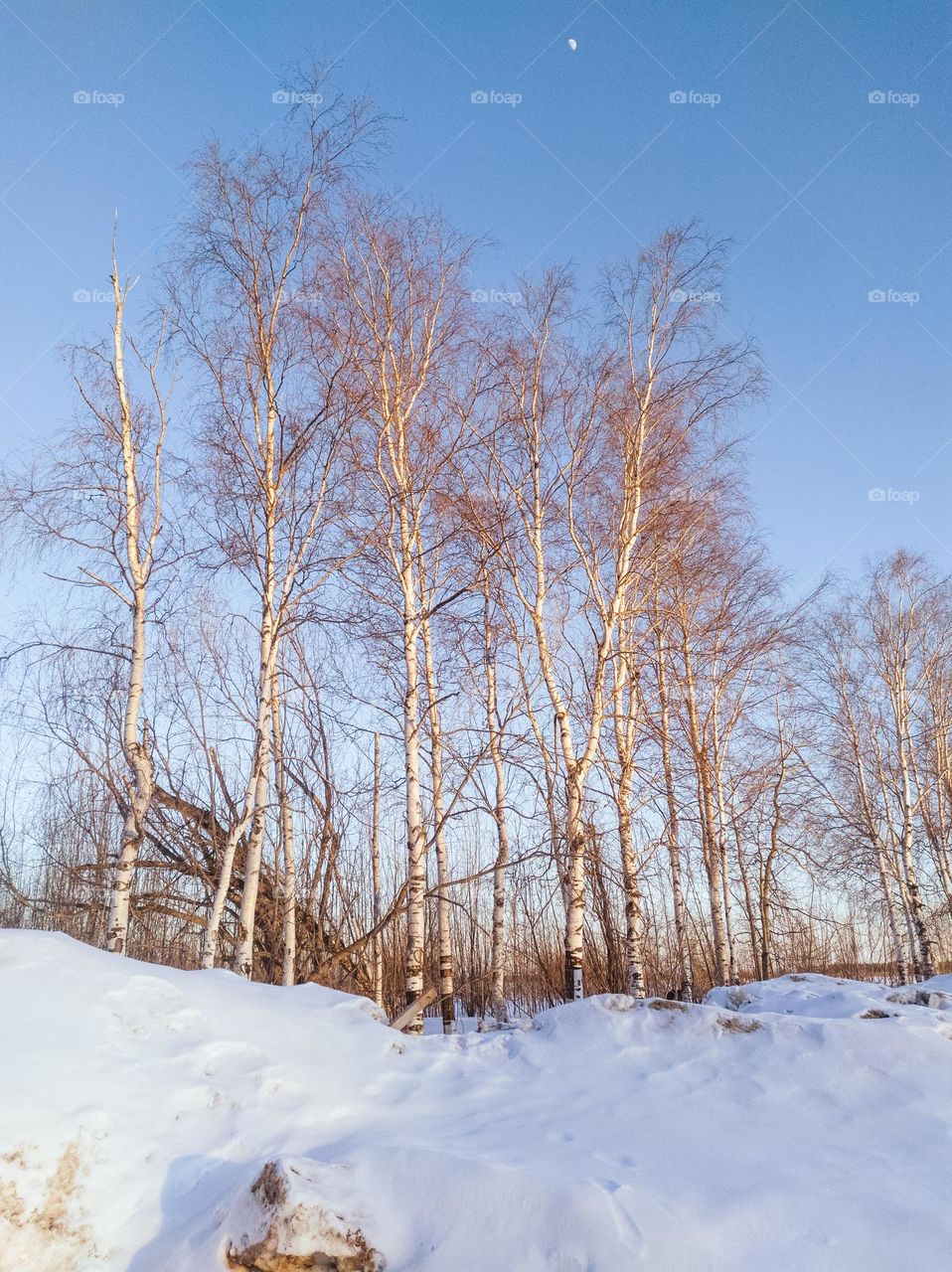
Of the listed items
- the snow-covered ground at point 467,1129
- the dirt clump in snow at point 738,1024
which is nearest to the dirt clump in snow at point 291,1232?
the snow-covered ground at point 467,1129

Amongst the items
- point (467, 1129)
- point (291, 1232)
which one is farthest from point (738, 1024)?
point (291, 1232)

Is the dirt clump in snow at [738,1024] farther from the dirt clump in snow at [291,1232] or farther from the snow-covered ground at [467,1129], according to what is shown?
the dirt clump in snow at [291,1232]

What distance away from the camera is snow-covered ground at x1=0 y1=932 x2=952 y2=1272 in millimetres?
2951

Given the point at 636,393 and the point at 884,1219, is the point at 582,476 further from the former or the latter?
the point at 884,1219

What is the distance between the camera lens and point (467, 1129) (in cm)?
390

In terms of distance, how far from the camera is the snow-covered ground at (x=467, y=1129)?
2.95 metres

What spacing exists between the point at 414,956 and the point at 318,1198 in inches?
195

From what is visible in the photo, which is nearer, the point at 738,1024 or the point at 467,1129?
the point at 467,1129

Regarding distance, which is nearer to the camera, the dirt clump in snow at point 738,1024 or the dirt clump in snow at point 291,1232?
the dirt clump in snow at point 291,1232

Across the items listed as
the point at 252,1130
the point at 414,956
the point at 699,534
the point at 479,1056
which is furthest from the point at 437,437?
the point at 252,1130

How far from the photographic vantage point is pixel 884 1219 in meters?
2.97

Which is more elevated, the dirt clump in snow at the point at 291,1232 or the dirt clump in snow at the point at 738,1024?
the dirt clump in snow at the point at 738,1024

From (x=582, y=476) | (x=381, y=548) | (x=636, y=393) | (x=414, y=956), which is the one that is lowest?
(x=414, y=956)

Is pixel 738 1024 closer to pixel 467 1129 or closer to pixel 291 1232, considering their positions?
pixel 467 1129
